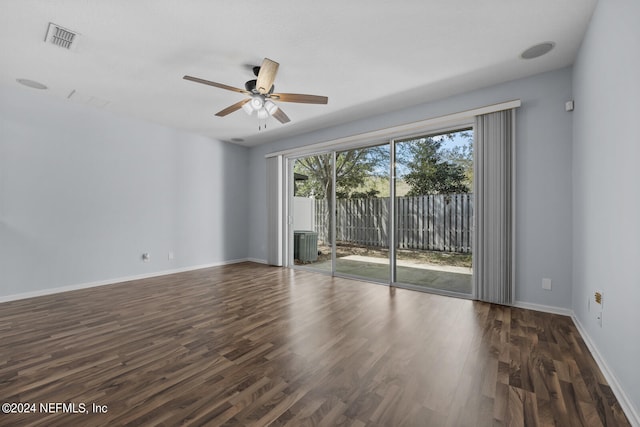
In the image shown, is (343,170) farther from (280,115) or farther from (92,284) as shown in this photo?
(92,284)

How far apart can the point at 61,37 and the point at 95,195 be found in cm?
247

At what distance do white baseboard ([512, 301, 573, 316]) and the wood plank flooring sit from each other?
162 mm

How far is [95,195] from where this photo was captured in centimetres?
423

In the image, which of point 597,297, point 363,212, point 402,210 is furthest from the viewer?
point 363,212

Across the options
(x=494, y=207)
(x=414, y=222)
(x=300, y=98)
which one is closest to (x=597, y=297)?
(x=494, y=207)

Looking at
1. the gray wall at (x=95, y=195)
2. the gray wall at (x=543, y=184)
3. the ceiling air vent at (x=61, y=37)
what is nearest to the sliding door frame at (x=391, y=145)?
the gray wall at (x=543, y=184)

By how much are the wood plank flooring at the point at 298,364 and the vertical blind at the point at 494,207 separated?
0.29 meters

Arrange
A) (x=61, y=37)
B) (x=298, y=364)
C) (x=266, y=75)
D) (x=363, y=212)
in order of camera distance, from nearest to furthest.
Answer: (x=298, y=364) → (x=61, y=37) → (x=266, y=75) → (x=363, y=212)

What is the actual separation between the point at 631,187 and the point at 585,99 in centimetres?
143

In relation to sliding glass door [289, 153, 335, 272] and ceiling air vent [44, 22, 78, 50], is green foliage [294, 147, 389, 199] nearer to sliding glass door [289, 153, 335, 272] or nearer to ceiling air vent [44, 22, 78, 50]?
sliding glass door [289, 153, 335, 272]

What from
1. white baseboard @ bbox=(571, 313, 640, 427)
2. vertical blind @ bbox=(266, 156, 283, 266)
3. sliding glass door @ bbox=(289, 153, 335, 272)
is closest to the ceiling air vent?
vertical blind @ bbox=(266, 156, 283, 266)

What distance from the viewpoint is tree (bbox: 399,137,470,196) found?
153 inches

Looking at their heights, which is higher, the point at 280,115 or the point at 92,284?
the point at 280,115

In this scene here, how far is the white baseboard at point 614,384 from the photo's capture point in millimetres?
1471
